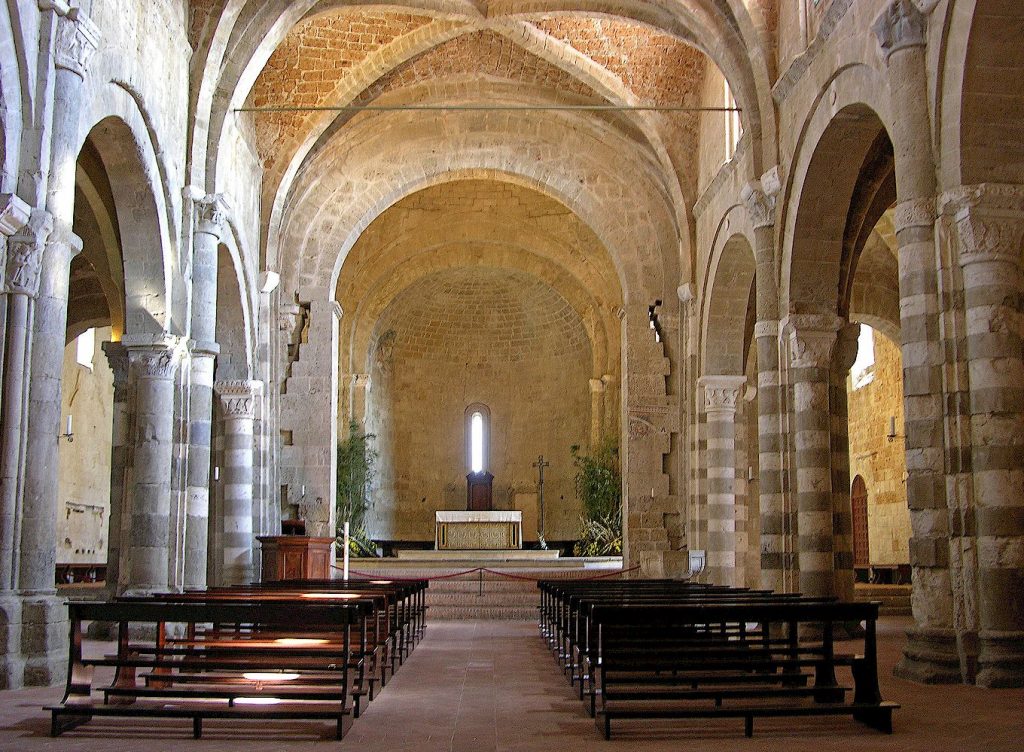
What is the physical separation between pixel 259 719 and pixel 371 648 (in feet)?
7.44

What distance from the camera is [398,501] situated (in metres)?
33.4

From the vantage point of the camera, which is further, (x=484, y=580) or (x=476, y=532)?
(x=476, y=532)

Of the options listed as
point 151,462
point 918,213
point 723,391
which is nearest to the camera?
point 918,213

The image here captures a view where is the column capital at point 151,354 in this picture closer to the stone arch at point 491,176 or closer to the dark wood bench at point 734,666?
the stone arch at point 491,176

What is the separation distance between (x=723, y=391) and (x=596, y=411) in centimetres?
1026

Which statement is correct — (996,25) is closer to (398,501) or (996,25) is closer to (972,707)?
(972,707)

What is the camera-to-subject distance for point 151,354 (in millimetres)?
14883

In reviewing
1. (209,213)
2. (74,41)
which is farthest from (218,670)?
(209,213)

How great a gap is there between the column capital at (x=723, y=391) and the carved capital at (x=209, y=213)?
944cm

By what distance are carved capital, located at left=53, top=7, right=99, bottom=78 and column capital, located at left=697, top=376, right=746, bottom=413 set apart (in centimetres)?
1289

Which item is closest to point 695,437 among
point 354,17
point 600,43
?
point 600,43

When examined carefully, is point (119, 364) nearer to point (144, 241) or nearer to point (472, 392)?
point (144, 241)

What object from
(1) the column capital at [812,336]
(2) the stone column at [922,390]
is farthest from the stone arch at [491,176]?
(2) the stone column at [922,390]

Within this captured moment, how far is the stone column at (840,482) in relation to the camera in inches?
588
